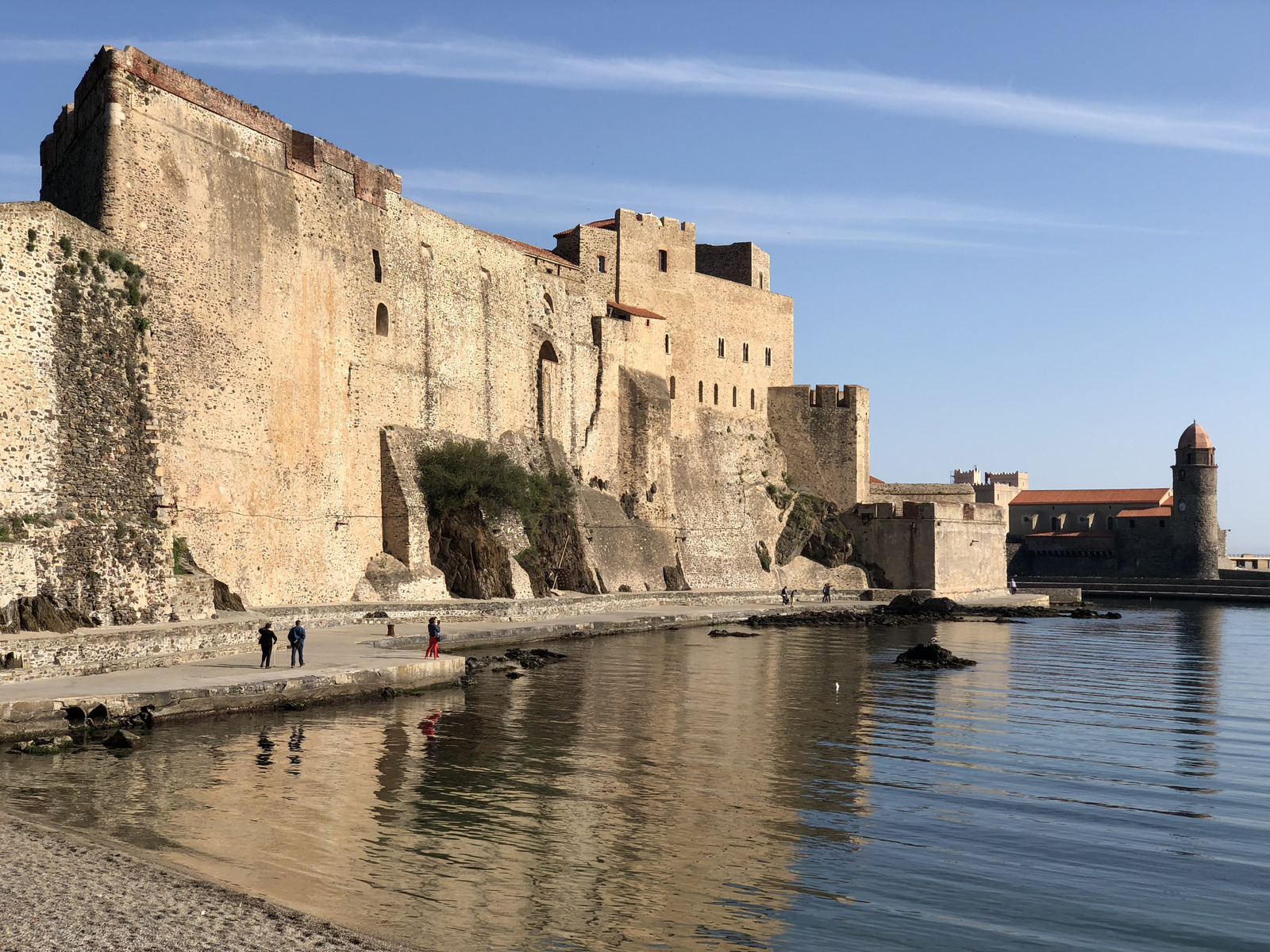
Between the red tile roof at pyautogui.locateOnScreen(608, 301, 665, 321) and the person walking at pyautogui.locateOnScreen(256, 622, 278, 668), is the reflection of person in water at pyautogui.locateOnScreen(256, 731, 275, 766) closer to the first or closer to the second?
the person walking at pyautogui.locateOnScreen(256, 622, 278, 668)

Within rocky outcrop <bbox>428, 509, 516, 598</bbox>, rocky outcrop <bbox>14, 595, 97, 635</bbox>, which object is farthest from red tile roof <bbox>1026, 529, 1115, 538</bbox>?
rocky outcrop <bbox>14, 595, 97, 635</bbox>

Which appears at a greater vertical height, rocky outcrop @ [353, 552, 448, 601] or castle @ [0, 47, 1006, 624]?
castle @ [0, 47, 1006, 624]

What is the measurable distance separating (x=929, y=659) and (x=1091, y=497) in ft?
169

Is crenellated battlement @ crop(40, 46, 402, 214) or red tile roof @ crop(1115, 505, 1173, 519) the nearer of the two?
crenellated battlement @ crop(40, 46, 402, 214)

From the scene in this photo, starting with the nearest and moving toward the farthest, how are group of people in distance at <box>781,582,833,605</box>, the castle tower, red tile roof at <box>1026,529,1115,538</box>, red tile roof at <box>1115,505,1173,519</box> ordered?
group of people in distance at <box>781,582,833,605</box>, the castle tower, red tile roof at <box>1115,505,1173,519</box>, red tile roof at <box>1026,529,1115,538</box>

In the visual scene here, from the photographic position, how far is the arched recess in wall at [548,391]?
35.2 meters

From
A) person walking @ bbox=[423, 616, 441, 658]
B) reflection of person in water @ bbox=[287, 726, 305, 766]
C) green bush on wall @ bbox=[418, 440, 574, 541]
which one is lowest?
reflection of person in water @ bbox=[287, 726, 305, 766]

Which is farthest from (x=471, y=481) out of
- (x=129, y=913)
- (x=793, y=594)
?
(x=129, y=913)

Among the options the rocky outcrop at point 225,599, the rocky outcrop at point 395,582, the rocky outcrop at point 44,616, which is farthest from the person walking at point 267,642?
the rocky outcrop at point 395,582

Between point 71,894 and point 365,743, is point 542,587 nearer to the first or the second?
point 365,743

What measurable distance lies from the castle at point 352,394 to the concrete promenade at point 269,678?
146cm

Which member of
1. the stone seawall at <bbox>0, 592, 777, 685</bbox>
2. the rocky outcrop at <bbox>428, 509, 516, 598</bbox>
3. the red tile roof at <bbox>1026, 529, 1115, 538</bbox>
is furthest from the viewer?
the red tile roof at <bbox>1026, 529, 1115, 538</bbox>

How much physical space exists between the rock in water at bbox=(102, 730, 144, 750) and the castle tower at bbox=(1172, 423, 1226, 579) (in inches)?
2310

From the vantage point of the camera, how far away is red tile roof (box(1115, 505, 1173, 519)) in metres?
65.9
